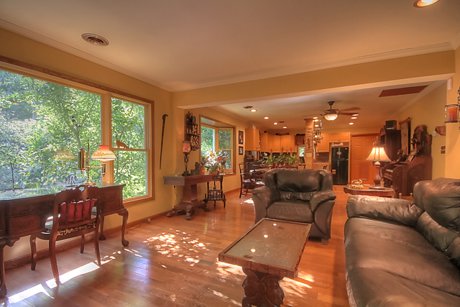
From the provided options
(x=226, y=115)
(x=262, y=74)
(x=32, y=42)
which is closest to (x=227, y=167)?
(x=226, y=115)

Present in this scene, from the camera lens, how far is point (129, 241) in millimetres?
3080

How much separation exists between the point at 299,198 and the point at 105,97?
11.0ft

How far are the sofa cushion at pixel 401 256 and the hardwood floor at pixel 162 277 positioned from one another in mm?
522

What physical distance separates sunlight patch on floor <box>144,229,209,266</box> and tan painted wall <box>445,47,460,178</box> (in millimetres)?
3078

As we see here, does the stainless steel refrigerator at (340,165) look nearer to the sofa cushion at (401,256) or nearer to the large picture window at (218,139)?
the large picture window at (218,139)

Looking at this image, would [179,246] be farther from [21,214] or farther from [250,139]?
[250,139]

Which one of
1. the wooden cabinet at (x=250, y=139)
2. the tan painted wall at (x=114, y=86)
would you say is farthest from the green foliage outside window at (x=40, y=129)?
the wooden cabinet at (x=250, y=139)

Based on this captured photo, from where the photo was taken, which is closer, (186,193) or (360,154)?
(186,193)

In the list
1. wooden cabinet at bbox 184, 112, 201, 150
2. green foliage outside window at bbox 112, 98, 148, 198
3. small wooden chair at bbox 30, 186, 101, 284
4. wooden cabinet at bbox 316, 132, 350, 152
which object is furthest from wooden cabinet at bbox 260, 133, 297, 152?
small wooden chair at bbox 30, 186, 101, 284

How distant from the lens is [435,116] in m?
3.92

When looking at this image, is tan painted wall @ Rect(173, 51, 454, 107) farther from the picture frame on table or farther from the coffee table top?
the picture frame on table

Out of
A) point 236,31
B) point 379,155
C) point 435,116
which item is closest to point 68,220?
point 236,31

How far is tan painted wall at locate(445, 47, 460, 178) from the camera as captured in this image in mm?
2575

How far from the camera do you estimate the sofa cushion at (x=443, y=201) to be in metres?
1.74
